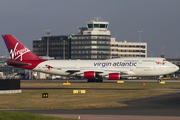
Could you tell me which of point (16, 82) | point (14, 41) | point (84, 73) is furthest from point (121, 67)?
point (16, 82)

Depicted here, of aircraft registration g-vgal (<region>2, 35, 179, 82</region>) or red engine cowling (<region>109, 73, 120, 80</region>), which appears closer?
red engine cowling (<region>109, 73, 120, 80</region>)

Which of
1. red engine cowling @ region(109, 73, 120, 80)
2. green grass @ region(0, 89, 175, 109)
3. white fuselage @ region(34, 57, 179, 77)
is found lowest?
green grass @ region(0, 89, 175, 109)

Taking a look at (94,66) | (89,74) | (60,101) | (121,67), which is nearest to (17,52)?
(89,74)

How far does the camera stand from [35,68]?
→ 8225cm

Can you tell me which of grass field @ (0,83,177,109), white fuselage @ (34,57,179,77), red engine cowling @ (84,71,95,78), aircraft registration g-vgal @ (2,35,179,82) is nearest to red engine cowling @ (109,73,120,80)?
aircraft registration g-vgal @ (2,35,179,82)

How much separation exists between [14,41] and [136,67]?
31.9 m

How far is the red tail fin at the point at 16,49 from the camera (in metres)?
81.9

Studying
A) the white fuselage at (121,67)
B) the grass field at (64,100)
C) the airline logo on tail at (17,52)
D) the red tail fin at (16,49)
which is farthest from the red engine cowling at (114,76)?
the grass field at (64,100)

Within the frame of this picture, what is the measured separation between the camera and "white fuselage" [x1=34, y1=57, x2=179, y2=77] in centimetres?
8075

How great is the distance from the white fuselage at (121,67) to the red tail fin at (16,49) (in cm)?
429

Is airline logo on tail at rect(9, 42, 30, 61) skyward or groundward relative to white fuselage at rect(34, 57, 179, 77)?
skyward

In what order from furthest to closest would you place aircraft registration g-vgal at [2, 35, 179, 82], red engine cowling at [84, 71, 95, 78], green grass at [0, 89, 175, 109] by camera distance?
aircraft registration g-vgal at [2, 35, 179, 82], red engine cowling at [84, 71, 95, 78], green grass at [0, 89, 175, 109]

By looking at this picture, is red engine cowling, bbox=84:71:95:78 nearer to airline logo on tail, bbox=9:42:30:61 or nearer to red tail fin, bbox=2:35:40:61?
red tail fin, bbox=2:35:40:61

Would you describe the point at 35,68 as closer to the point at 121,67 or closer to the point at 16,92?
the point at 121,67
